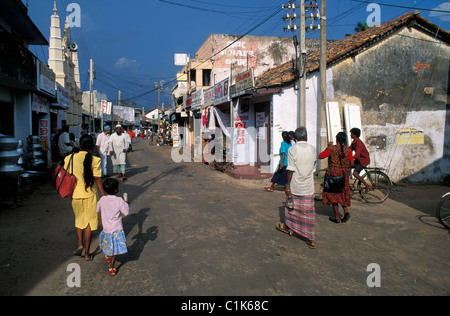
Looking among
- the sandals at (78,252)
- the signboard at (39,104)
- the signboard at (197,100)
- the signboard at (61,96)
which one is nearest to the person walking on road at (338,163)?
the sandals at (78,252)

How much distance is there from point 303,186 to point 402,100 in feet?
29.7

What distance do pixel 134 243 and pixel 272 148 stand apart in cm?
798

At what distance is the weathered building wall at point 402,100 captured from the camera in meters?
11.6

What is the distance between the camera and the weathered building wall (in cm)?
1159

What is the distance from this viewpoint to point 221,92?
14883 mm

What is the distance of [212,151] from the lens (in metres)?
15.8

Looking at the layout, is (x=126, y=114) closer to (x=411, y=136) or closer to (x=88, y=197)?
(x=411, y=136)

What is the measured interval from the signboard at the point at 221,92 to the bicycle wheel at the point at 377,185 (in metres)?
7.63

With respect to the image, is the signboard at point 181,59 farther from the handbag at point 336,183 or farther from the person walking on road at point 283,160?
the handbag at point 336,183

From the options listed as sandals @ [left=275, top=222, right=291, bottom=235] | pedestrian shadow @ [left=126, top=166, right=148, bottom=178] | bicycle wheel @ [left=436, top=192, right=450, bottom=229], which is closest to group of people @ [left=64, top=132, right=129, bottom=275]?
sandals @ [left=275, top=222, right=291, bottom=235]

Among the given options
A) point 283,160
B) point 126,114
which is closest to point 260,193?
point 283,160

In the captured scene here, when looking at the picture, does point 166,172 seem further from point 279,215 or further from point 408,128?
point 408,128

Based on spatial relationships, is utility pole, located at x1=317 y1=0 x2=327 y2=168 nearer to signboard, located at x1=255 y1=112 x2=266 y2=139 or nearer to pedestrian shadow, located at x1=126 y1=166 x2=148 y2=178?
signboard, located at x1=255 y1=112 x2=266 y2=139

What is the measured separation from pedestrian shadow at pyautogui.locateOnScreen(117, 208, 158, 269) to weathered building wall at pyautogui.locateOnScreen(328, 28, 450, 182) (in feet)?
27.8
